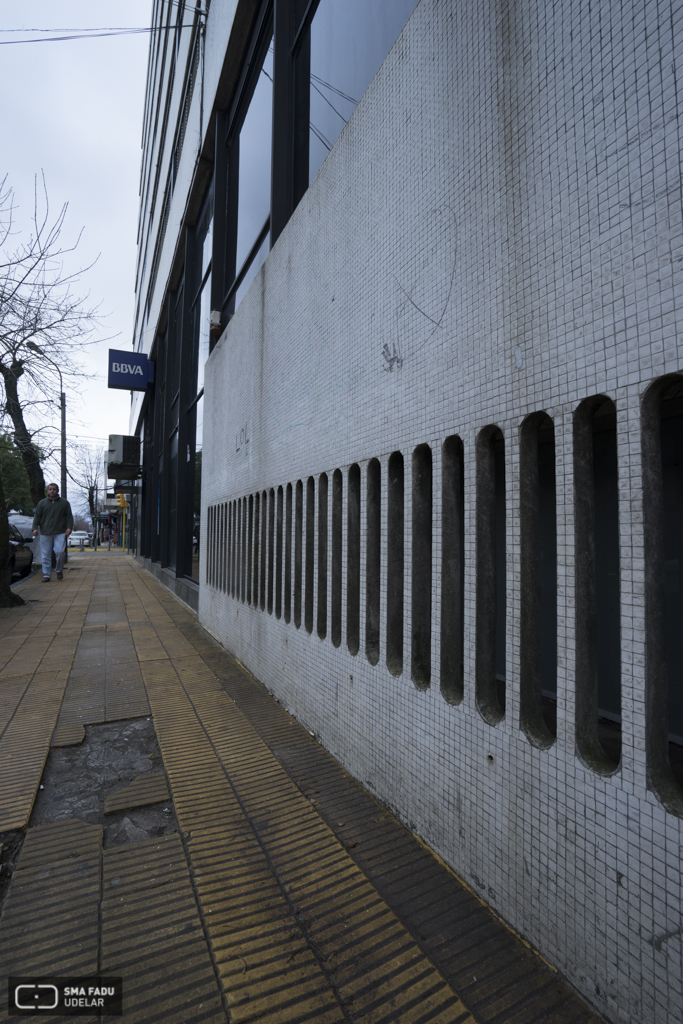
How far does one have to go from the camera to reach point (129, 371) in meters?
19.6

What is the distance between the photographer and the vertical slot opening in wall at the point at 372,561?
9.55 ft

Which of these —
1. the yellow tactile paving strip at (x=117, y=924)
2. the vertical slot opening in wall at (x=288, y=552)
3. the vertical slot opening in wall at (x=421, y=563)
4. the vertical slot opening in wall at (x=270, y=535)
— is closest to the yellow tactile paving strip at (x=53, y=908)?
the yellow tactile paving strip at (x=117, y=924)

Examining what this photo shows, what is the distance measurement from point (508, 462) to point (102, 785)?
104 inches

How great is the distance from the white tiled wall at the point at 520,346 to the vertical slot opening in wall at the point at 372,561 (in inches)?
3.4

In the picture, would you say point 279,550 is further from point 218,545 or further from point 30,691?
point 218,545

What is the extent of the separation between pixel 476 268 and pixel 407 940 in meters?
2.41

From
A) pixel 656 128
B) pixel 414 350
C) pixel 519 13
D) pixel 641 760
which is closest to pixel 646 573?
pixel 641 760

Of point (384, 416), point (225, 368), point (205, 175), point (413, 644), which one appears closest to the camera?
point (413, 644)

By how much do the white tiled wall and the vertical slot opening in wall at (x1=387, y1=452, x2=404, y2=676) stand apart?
3.1 inches

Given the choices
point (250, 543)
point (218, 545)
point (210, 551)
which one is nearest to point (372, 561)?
point (250, 543)

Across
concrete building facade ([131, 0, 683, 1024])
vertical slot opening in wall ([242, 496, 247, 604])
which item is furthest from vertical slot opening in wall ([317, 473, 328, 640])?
vertical slot opening in wall ([242, 496, 247, 604])

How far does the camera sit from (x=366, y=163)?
3.13 metres

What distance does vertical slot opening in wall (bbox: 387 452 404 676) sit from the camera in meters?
2.67

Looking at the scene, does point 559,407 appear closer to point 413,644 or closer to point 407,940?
point 413,644
